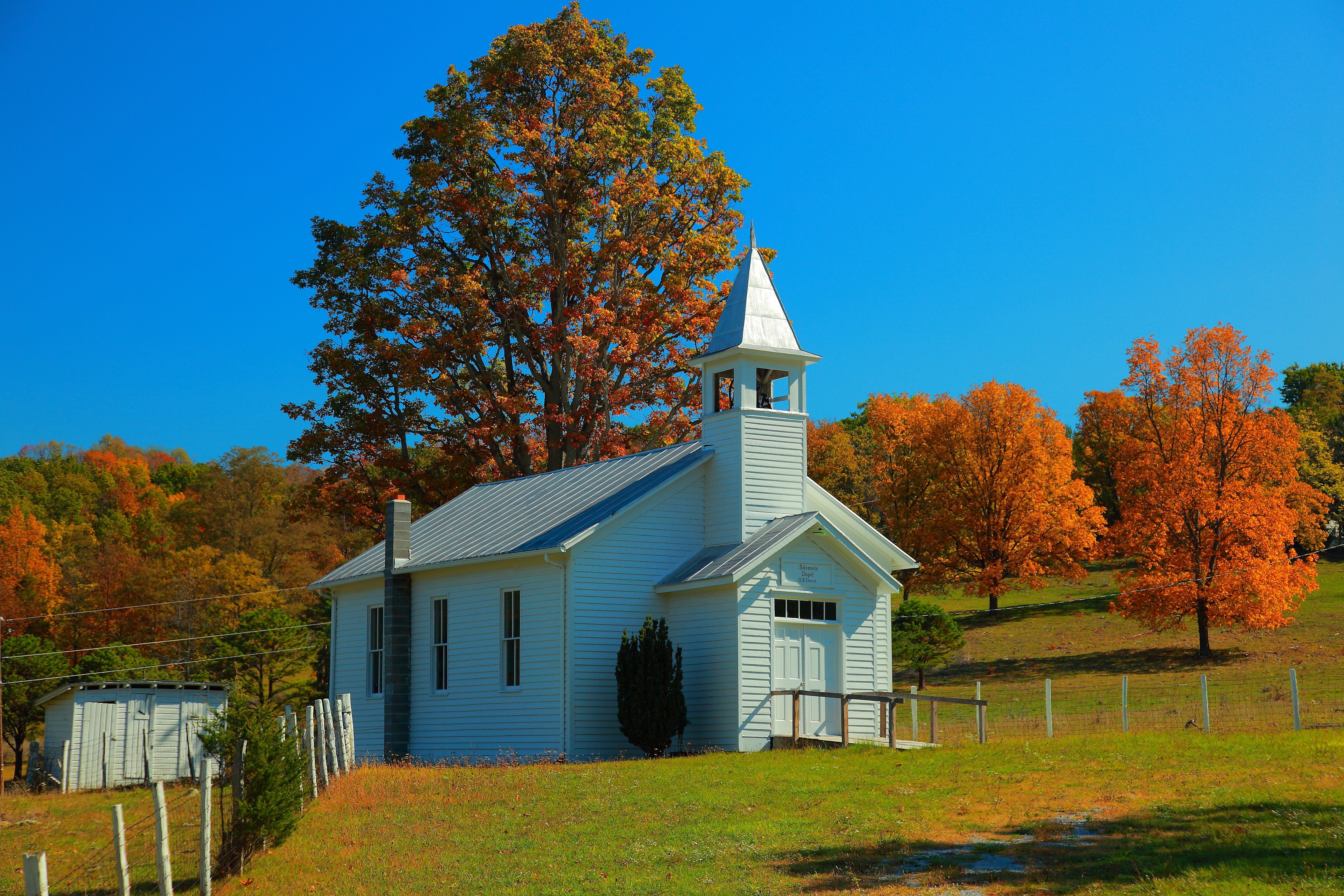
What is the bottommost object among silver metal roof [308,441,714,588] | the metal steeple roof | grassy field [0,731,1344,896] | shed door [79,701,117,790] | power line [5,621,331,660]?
shed door [79,701,117,790]

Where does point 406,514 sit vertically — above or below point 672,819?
above

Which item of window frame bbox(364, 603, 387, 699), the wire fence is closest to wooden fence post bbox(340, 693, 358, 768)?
window frame bbox(364, 603, 387, 699)

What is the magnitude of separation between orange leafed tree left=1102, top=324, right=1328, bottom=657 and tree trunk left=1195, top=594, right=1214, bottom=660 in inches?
2.3

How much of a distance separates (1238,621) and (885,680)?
2173 cm

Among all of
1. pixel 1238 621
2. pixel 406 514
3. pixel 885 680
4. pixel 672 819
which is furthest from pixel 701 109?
pixel 672 819

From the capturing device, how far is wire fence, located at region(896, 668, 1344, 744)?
24.2 meters

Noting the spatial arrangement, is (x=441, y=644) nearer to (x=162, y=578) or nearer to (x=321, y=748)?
(x=321, y=748)

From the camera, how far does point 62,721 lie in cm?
3384

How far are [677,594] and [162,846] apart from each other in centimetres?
1375

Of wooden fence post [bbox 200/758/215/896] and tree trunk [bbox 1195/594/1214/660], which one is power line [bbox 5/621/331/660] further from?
tree trunk [bbox 1195/594/1214/660]

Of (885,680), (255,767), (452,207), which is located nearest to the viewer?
(255,767)

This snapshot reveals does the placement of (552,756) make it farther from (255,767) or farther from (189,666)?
(189,666)

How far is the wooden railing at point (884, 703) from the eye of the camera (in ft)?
67.9

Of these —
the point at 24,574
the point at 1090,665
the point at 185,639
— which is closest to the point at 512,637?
the point at 1090,665
